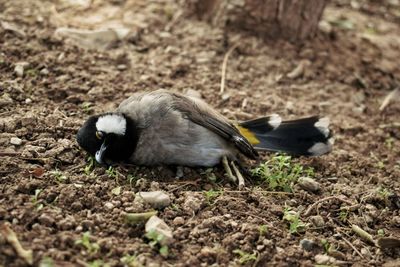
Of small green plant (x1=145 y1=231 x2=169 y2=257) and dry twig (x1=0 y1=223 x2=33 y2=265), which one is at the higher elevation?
dry twig (x1=0 y1=223 x2=33 y2=265)

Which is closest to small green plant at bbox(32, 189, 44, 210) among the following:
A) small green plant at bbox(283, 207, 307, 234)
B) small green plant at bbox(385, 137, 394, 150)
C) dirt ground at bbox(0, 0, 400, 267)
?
dirt ground at bbox(0, 0, 400, 267)

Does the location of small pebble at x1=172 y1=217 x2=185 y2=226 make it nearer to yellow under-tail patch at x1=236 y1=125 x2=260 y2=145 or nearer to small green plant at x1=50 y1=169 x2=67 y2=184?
small green plant at x1=50 y1=169 x2=67 y2=184

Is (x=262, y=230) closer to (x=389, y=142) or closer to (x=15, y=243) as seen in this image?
(x=15, y=243)

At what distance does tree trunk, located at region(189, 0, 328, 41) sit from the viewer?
6.36 metres

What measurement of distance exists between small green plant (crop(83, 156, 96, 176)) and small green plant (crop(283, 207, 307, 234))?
1329 millimetres

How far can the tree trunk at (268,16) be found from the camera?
20.9ft

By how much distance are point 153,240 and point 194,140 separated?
121cm

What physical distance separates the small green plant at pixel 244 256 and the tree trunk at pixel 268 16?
136 inches

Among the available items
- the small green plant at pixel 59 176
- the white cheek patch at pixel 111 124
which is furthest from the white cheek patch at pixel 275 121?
the small green plant at pixel 59 176

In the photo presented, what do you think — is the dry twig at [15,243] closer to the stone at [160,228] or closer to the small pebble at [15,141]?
the stone at [160,228]

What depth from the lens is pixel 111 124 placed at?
4379 millimetres

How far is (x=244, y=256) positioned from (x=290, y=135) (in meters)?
1.71

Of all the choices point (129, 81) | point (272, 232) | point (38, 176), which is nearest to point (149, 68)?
point (129, 81)

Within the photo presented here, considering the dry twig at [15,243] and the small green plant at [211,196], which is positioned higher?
the dry twig at [15,243]
